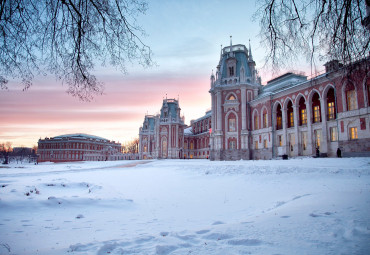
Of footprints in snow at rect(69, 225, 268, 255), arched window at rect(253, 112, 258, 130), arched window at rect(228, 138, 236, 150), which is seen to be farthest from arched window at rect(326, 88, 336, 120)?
footprints in snow at rect(69, 225, 268, 255)

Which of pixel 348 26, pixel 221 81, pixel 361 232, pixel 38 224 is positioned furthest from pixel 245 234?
pixel 221 81

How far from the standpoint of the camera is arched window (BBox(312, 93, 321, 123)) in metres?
29.3

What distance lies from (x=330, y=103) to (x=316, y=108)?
229 centimetres

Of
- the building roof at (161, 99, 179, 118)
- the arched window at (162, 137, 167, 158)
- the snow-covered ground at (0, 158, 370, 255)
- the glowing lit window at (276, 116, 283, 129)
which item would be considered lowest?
the snow-covered ground at (0, 158, 370, 255)

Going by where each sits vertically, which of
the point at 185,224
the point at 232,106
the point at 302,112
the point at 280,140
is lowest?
the point at 185,224

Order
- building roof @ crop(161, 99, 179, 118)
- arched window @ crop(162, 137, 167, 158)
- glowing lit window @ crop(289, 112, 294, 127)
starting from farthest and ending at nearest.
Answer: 1. building roof @ crop(161, 99, 179, 118)
2. arched window @ crop(162, 137, 167, 158)
3. glowing lit window @ crop(289, 112, 294, 127)

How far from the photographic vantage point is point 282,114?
33.2 meters

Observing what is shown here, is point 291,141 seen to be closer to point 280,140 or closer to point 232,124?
point 280,140

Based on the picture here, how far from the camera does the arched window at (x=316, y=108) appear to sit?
29328 mm

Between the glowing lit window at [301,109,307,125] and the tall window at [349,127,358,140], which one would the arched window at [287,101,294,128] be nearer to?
the glowing lit window at [301,109,307,125]

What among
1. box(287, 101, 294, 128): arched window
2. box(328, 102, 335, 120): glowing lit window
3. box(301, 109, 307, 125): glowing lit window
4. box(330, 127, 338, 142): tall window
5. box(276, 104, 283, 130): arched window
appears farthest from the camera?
box(276, 104, 283, 130): arched window

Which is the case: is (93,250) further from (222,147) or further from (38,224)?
(222,147)

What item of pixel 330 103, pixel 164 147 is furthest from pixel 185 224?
pixel 164 147

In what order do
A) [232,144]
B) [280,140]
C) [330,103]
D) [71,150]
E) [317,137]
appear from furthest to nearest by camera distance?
[71,150]
[232,144]
[280,140]
[317,137]
[330,103]
